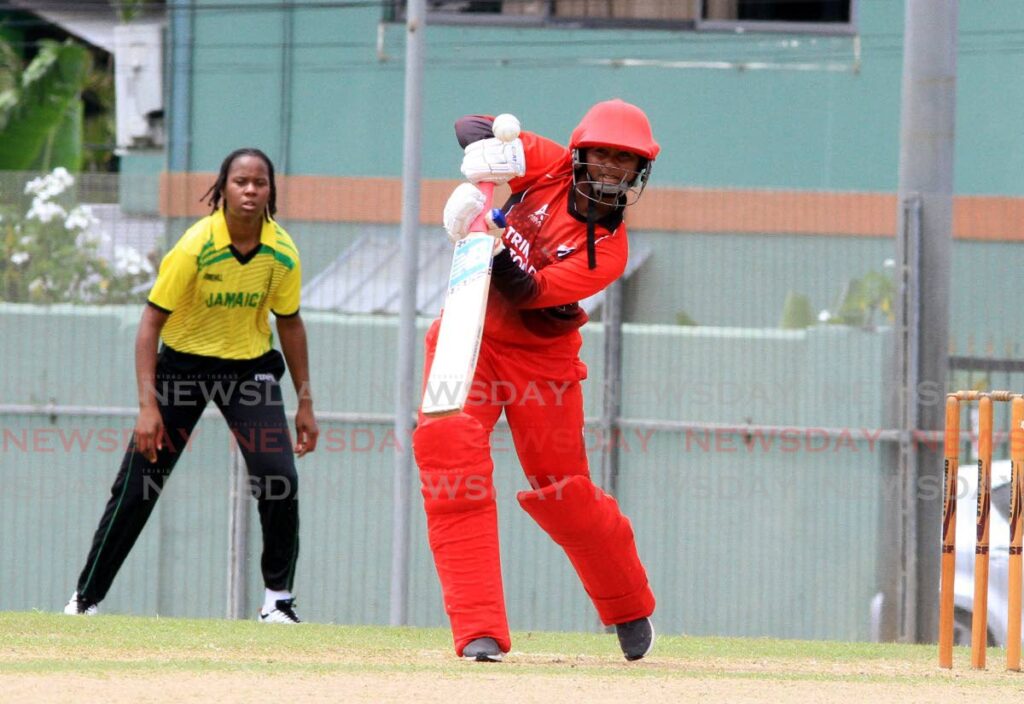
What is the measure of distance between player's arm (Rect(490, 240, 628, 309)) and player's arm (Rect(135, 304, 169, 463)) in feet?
6.31

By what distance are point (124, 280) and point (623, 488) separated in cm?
305

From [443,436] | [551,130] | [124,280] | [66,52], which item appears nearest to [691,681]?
[443,436]

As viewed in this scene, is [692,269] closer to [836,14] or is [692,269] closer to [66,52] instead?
[836,14]

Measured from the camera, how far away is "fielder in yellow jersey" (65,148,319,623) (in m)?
6.61

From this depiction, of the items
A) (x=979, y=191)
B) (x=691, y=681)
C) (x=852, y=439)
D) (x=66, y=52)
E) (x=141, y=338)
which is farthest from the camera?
(x=66, y=52)

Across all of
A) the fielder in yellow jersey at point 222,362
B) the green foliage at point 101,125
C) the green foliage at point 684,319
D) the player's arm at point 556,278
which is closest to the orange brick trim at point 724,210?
the green foliage at point 684,319

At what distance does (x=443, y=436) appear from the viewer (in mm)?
5223

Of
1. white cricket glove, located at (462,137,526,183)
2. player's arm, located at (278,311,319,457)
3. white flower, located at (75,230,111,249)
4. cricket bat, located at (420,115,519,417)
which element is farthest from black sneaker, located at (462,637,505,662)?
white flower, located at (75,230,111,249)

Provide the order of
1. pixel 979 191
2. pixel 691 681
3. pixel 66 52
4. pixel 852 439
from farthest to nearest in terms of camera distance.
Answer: pixel 66 52 < pixel 979 191 < pixel 852 439 < pixel 691 681

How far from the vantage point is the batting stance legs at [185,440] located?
6.71m

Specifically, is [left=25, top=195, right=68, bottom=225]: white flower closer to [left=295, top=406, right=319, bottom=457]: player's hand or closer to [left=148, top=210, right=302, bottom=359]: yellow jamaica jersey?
Result: [left=148, top=210, right=302, bottom=359]: yellow jamaica jersey

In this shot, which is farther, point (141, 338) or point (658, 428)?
point (658, 428)

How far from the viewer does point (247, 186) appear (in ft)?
21.7

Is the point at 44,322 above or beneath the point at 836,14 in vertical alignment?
beneath
